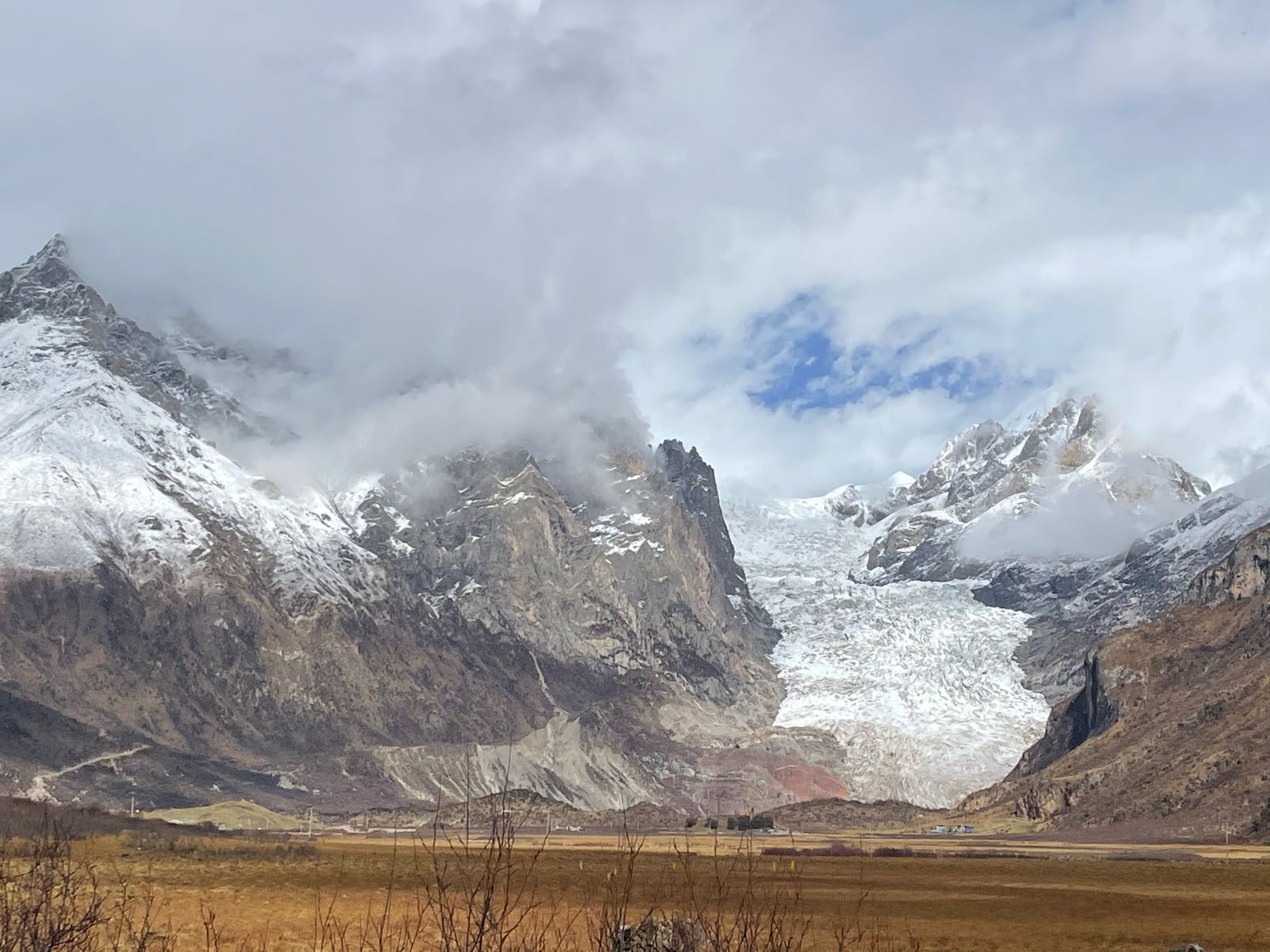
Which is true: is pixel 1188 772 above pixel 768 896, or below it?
above

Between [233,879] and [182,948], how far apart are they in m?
22.0

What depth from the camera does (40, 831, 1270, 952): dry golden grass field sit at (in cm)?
4469

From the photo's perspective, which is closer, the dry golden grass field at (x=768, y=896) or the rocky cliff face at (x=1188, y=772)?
the dry golden grass field at (x=768, y=896)

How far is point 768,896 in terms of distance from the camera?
105ft

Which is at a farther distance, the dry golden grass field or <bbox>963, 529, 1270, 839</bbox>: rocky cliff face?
<bbox>963, 529, 1270, 839</bbox>: rocky cliff face

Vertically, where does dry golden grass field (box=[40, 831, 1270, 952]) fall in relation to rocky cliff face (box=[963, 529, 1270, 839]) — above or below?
below

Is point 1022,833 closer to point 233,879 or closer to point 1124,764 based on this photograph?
point 1124,764

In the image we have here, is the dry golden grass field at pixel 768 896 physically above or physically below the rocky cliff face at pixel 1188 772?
below

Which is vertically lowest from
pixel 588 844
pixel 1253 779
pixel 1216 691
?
pixel 588 844

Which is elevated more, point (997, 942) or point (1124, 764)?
point (1124, 764)

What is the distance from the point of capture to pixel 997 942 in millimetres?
49594

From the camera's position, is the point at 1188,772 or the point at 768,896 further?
the point at 1188,772

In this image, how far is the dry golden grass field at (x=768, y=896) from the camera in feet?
147

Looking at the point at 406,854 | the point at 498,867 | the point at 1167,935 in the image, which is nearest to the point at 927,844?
the point at 406,854
